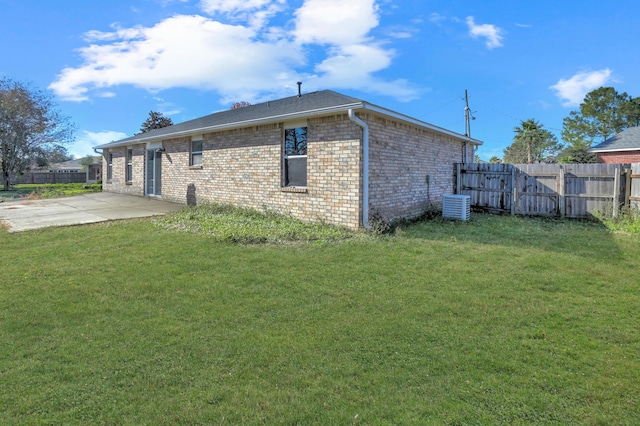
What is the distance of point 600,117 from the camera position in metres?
38.0

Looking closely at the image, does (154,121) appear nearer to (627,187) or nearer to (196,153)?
(196,153)

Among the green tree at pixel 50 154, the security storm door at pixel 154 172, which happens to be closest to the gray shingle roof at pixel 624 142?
the security storm door at pixel 154 172

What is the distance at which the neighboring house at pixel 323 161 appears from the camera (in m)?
7.69

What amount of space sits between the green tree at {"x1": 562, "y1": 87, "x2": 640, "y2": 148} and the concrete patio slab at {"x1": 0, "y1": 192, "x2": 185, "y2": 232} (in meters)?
43.9

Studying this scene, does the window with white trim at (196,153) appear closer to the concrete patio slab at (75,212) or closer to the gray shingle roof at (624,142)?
the concrete patio slab at (75,212)

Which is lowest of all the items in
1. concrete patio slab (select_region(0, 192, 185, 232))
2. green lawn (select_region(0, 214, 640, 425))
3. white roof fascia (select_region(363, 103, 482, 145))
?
green lawn (select_region(0, 214, 640, 425))

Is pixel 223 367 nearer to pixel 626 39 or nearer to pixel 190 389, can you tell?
pixel 190 389

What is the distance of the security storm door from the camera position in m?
14.5

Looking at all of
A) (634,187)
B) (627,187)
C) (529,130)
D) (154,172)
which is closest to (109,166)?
(154,172)

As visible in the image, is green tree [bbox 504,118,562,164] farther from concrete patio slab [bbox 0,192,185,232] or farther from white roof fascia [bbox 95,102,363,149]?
concrete patio slab [bbox 0,192,185,232]

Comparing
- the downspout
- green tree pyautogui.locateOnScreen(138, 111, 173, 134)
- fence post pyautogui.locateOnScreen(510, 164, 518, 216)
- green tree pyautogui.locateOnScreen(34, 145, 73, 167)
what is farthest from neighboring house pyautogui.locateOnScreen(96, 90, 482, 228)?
green tree pyautogui.locateOnScreen(138, 111, 173, 134)

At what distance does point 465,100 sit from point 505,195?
2091 centimetres

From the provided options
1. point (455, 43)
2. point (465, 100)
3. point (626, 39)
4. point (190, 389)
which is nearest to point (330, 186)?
point (190, 389)

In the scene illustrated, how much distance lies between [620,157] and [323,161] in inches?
929
